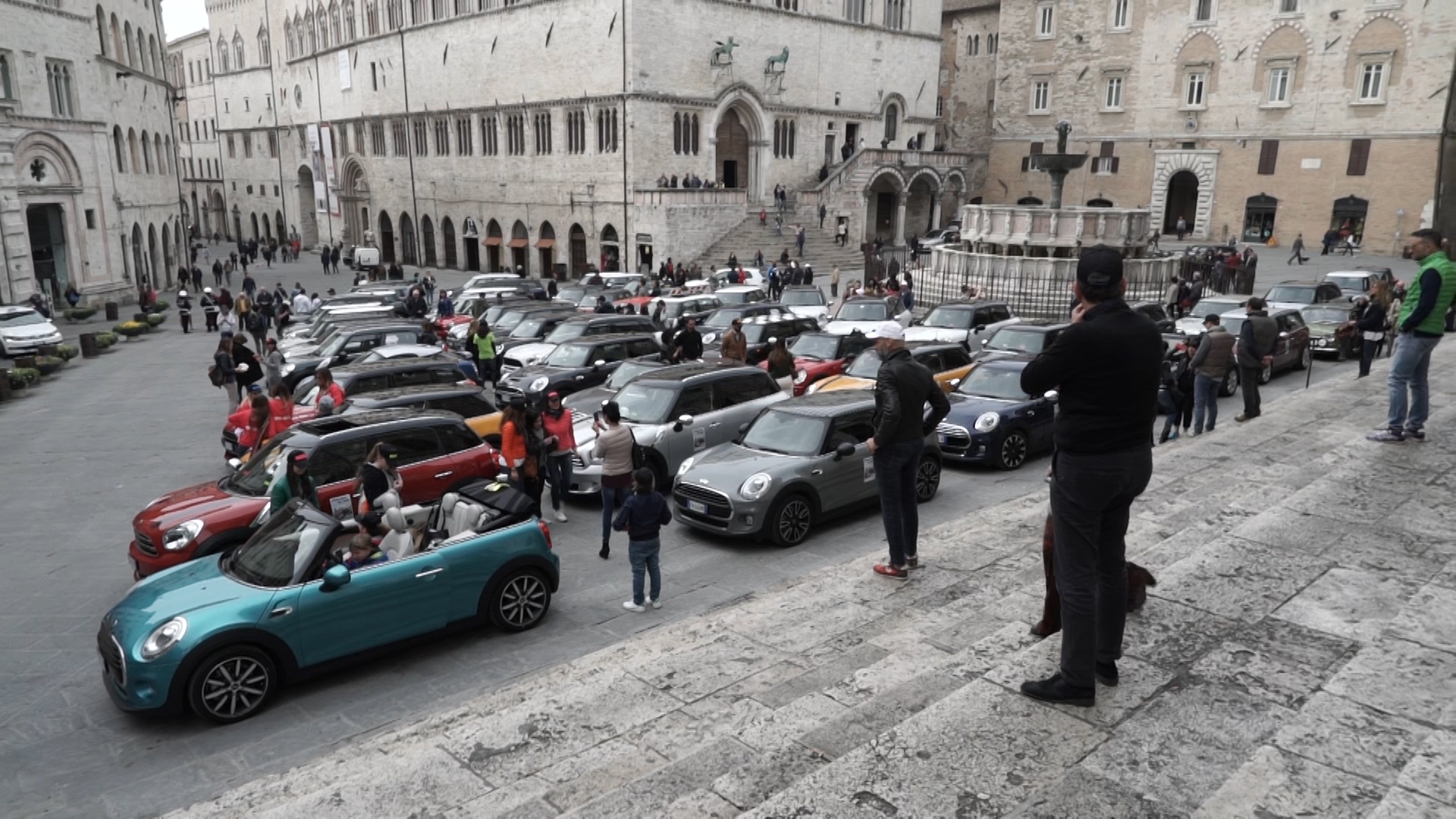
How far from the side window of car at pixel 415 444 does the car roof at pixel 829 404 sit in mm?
4160

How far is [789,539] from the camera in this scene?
397 inches

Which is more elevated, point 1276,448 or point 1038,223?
point 1038,223

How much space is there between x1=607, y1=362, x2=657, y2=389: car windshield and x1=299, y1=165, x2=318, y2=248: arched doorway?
6672 centimetres

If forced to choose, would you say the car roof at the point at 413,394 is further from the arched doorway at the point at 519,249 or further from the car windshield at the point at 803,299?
the arched doorway at the point at 519,249

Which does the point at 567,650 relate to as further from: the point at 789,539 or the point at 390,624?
the point at 789,539

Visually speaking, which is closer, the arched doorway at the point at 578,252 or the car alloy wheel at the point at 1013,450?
the car alloy wheel at the point at 1013,450

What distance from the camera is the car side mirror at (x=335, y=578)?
6.88m

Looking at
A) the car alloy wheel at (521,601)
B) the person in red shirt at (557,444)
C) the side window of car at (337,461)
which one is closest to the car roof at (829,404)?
the person in red shirt at (557,444)

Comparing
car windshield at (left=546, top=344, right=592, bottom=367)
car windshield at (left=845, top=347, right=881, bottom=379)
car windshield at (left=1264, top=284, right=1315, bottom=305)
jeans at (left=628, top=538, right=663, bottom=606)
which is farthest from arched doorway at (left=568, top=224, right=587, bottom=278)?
jeans at (left=628, top=538, right=663, bottom=606)

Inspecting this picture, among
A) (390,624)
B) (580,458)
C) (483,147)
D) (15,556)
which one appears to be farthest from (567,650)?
(483,147)

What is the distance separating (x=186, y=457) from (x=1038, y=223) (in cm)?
2264

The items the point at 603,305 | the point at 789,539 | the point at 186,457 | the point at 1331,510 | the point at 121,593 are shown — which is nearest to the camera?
the point at 1331,510

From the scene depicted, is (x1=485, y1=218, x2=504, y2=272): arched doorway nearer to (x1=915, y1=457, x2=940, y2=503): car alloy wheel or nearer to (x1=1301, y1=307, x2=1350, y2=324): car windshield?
(x1=1301, y1=307, x2=1350, y2=324): car windshield

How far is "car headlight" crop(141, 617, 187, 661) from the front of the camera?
6.43 metres
